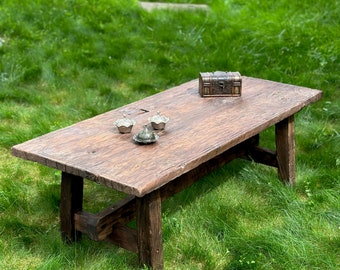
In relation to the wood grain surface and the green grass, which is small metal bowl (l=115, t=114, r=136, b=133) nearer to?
the wood grain surface

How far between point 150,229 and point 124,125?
24.8 inches

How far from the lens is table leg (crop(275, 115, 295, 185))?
4.54 meters

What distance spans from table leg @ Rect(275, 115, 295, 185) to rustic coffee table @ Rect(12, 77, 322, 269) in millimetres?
17

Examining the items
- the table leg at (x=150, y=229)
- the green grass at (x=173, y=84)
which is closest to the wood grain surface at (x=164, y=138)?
the table leg at (x=150, y=229)

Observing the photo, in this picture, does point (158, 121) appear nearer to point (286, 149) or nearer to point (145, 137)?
point (145, 137)

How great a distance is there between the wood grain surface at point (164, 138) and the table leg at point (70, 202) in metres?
0.24

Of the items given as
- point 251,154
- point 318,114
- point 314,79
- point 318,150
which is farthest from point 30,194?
point 314,79

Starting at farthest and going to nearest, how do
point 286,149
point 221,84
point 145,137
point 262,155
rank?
point 262,155, point 286,149, point 221,84, point 145,137

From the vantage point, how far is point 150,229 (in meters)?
3.35

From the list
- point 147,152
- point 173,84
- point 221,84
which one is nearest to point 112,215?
point 147,152

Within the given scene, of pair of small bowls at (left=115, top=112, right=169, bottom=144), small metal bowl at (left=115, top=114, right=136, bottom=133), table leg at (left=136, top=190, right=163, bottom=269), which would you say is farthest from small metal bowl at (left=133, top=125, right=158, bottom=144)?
table leg at (left=136, top=190, right=163, bottom=269)

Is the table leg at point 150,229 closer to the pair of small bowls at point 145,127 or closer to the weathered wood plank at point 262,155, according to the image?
the pair of small bowls at point 145,127

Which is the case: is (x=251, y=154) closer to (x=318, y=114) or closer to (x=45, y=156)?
(x=318, y=114)

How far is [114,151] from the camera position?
3408mm
